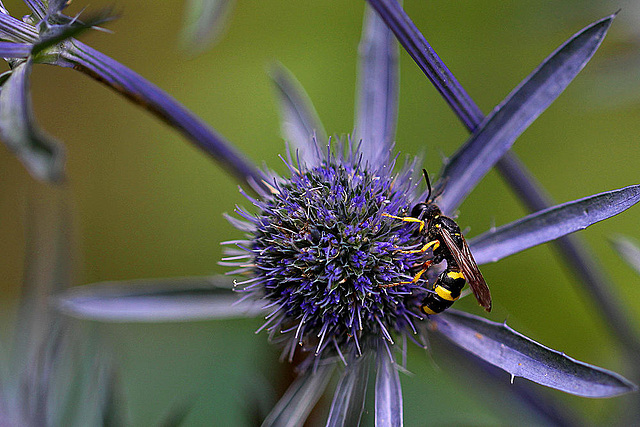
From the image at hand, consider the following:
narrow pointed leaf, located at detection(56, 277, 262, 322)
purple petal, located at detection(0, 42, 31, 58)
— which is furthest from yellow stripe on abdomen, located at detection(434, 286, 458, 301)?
purple petal, located at detection(0, 42, 31, 58)

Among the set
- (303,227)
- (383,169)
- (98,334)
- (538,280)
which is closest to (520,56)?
(538,280)

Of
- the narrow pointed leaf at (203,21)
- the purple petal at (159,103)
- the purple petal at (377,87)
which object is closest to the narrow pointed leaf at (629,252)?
the purple petal at (377,87)

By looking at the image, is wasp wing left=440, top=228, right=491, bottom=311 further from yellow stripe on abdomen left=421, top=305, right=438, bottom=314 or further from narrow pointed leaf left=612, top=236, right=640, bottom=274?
narrow pointed leaf left=612, top=236, right=640, bottom=274

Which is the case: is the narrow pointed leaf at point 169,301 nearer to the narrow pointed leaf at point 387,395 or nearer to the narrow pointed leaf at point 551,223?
the narrow pointed leaf at point 387,395

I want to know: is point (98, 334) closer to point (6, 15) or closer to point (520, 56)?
point (6, 15)

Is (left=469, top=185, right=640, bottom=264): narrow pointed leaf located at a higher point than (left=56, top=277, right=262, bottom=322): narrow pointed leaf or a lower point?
lower

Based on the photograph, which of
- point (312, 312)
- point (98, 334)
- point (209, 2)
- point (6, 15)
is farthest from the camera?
point (98, 334)

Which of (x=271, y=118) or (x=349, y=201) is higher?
(x=271, y=118)

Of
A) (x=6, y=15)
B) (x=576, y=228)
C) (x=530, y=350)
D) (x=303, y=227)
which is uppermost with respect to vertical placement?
(x=6, y=15)
